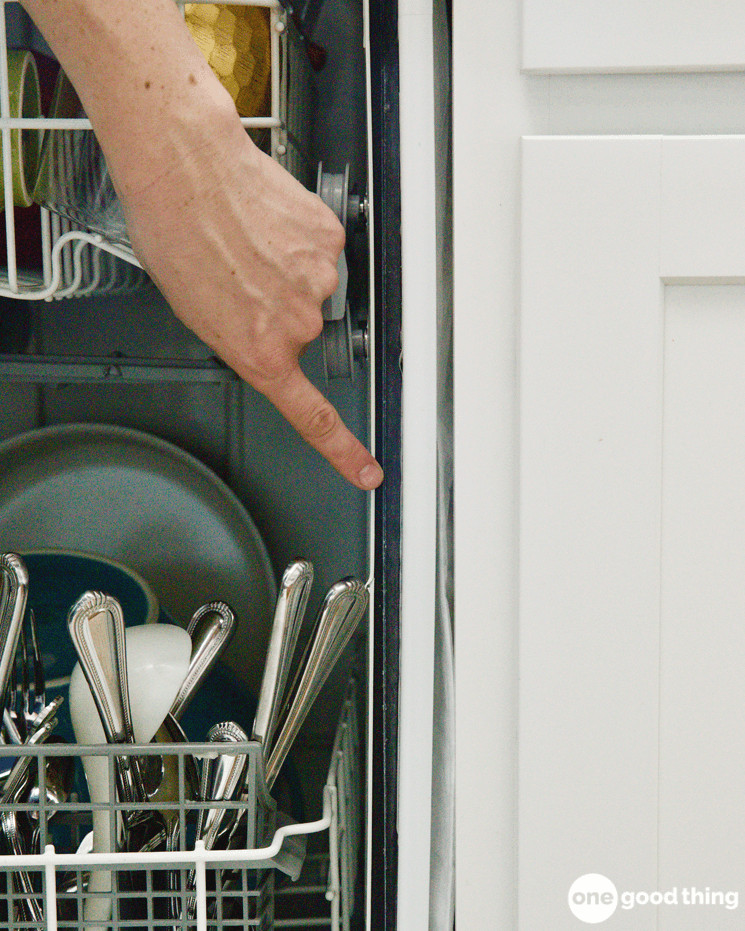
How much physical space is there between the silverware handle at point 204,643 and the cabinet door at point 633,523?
0.77 feet

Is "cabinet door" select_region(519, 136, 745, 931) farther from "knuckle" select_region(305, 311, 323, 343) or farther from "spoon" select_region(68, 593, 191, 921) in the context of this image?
"spoon" select_region(68, 593, 191, 921)

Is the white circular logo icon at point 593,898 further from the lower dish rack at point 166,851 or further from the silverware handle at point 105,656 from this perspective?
the silverware handle at point 105,656

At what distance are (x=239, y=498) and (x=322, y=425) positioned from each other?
252 mm

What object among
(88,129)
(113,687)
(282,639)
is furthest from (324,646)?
(88,129)

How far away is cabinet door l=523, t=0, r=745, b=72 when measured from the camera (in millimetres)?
408

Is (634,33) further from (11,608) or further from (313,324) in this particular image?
(11,608)

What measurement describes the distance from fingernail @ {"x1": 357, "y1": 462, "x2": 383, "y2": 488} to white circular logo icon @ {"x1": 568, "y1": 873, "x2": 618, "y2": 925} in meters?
0.26

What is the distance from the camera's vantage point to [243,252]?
46 centimetres

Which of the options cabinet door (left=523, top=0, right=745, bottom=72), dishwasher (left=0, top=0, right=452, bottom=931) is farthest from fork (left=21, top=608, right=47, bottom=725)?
cabinet door (left=523, top=0, right=745, bottom=72)

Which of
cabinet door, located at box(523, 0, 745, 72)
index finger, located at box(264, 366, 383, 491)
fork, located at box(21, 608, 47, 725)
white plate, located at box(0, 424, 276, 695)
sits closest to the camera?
cabinet door, located at box(523, 0, 745, 72)

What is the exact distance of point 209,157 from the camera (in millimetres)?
434

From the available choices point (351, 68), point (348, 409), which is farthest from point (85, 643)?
point (351, 68)

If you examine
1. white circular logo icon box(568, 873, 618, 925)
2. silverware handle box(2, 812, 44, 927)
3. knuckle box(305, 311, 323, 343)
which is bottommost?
silverware handle box(2, 812, 44, 927)

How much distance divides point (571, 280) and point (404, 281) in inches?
3.5
